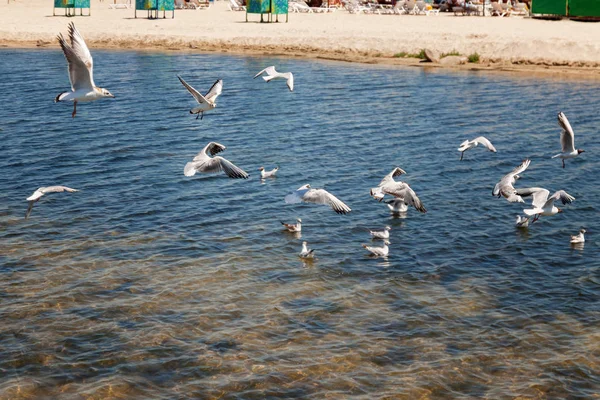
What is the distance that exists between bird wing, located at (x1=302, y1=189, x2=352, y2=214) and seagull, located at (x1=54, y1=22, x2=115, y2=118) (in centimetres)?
492

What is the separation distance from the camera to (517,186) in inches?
897

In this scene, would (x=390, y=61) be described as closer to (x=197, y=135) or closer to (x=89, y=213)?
(x=197, y=135)

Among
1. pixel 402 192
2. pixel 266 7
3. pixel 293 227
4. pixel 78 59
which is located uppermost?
pixel 266 7

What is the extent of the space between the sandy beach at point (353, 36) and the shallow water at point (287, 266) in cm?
1262

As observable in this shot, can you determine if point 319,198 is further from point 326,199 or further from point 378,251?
point 378,251

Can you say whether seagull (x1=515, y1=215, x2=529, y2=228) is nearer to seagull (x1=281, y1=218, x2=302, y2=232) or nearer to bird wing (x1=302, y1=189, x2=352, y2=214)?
bird wing (x1=302, y1=189, x2=352, y2=214)

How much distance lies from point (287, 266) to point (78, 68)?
5.81 metres

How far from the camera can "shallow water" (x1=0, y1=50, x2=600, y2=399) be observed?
12.6 metres

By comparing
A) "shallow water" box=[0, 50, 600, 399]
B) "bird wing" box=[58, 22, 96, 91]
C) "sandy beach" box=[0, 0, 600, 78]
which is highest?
"sandy beach" box=[0, 0, 600, 78]

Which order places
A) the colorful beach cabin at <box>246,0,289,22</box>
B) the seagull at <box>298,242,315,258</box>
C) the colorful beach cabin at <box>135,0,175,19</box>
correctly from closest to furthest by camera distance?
Answer: the seagull at <box>298,242,315,258</box>, the colorful beach cabin at <box>246,0,289,22</box>, the colorful beach cabin at <box>135,0,175,19</box>

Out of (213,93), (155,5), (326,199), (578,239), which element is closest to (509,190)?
(578,239)

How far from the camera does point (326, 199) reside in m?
18.3

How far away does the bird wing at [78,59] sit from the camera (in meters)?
16.0

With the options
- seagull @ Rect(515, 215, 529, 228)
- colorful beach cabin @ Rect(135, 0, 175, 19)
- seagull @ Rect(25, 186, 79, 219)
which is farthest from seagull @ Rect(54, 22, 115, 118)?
colorful beach cabin @ Rect(135, 0, 175, 19)
